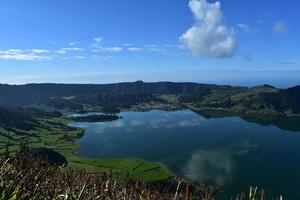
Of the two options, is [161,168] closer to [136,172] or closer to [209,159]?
[136,172]

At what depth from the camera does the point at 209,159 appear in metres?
182

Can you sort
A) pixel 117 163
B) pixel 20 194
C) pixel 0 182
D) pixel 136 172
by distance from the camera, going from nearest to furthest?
pixel 20 194, pixel 0 182, pixel 136 172, pixel 117 163

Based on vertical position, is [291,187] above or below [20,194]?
below

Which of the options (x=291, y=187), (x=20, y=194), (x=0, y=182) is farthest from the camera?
(x=291, y=187)

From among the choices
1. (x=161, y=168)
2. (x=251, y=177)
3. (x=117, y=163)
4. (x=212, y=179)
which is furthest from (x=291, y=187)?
(x=117, y=163)

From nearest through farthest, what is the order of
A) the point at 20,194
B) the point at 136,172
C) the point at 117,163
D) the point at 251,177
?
the point at 20,194 < the point at 251,177 < the point at 136,172 < the point at 117,163

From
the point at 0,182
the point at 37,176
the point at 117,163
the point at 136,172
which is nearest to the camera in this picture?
the point at 0,182

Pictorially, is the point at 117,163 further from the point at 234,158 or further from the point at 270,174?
the point at 270,174

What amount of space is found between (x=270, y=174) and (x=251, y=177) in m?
11.0

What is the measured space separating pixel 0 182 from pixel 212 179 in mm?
130353

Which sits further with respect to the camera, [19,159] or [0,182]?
[19,159]

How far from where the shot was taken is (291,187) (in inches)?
5315

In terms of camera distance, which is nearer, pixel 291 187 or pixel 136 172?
pixel 291 187

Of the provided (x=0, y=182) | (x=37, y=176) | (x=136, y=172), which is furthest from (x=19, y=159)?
(x=136, y=172)
